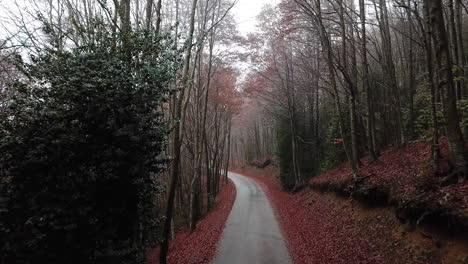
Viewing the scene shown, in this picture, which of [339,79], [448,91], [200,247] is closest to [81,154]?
[200,247]

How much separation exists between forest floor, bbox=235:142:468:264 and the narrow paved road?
438mm

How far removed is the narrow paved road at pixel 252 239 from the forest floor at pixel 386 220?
0.44 meters

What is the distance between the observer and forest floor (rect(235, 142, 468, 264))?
4742 mm

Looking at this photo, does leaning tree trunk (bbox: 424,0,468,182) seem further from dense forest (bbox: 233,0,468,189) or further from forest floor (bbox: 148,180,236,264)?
forest floor (bbox: 148,180,236,264)

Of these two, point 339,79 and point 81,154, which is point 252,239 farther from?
point 339,79

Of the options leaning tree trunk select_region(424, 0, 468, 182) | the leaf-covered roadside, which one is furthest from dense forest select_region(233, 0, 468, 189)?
leaning tree trunk select_region(424, 0, 468, 182)

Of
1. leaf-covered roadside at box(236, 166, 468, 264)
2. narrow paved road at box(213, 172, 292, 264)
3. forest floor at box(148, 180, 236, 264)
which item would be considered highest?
leaf-covered roadside at box(236, 166, 468, 264)

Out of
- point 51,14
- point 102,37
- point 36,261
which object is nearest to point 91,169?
point 36,261

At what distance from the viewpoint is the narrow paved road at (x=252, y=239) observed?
7.44m

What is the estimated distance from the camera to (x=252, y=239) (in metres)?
9.04

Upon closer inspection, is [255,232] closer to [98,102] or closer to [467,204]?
[467,204]

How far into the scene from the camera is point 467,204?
4.38 metres

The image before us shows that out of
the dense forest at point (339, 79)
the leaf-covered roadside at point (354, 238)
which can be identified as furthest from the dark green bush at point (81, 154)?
the dense forest at point (339, 79)

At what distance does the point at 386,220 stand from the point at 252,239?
14.7 feet
